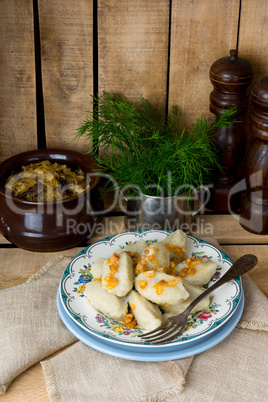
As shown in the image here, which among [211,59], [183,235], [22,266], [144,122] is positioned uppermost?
[211,59]

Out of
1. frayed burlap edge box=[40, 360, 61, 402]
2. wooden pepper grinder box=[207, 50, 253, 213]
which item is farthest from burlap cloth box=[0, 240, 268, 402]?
wooden pepper grinder box=[207, 50, 253, 213]

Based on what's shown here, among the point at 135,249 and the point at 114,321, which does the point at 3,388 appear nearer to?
the point at 114,321

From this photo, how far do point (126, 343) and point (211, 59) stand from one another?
29.2 inches

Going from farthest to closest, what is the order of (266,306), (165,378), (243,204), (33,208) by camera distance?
(243,204) < (33,208) < (266,306) < (165,378)

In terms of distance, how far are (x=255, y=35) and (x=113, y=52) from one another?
13.7 inches

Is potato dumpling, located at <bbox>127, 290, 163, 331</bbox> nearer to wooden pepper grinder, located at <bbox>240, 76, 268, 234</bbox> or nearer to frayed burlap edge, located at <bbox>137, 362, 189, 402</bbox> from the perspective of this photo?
frayed burlap edge, located at <bbox>137, 362, 189, 402</bbox>

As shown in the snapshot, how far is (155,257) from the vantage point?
35.4 inches

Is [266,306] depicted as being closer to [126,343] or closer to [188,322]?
[188,322]

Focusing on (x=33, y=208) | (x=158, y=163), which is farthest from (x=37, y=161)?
(x=158, y=163)

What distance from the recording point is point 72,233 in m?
1.07

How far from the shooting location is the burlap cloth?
2.46 feet

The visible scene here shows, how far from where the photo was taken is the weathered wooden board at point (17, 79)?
112 cm

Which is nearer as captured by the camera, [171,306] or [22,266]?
[171,306]

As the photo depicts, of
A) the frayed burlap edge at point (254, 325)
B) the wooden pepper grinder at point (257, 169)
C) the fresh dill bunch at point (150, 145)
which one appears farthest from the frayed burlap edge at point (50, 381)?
the wooden pepper grinder at point (257, 169)
